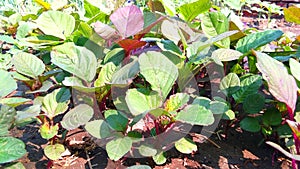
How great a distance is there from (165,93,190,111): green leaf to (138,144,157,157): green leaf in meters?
0.10

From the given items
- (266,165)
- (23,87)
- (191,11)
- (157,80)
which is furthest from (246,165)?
(23,87)

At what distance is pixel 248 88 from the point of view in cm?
86

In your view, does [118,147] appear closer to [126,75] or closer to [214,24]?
[126,75]

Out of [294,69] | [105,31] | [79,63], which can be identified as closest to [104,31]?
[105,31]

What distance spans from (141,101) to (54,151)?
0.76 feet

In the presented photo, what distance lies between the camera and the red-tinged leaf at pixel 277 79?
67cm

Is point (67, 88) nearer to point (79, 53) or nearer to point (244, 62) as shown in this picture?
point (79, 53)

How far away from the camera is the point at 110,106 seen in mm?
923

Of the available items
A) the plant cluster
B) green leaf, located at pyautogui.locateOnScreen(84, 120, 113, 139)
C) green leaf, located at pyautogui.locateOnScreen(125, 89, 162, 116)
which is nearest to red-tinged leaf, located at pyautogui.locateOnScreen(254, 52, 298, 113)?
the plant cluster

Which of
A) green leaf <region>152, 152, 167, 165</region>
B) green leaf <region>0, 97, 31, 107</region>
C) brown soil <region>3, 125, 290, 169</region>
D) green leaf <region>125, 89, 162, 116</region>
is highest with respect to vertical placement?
green leaf <region>0, 97, 31, 107</region>

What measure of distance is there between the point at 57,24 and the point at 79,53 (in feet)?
0.82

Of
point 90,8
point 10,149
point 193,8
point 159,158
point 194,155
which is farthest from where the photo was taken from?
point 90,8

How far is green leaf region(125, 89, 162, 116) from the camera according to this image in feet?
2.24

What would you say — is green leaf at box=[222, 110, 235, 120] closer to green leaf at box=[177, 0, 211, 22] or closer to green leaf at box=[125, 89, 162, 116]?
green leaf at box=[125, 89, 162, 116]
